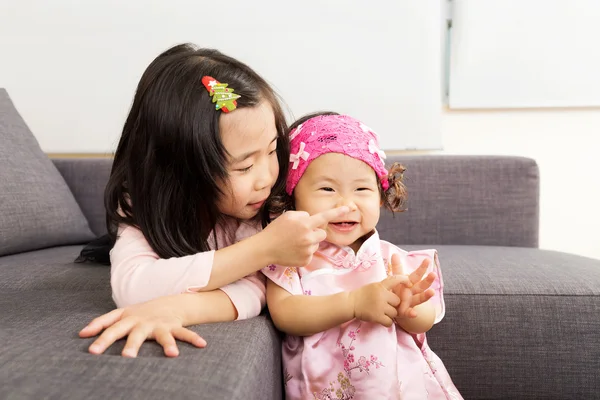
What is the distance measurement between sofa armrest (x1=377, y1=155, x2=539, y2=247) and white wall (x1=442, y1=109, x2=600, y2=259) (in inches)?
24.4

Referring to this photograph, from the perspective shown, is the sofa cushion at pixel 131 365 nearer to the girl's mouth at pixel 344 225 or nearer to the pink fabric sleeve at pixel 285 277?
the pink fabric sleeve at pixel 285 277

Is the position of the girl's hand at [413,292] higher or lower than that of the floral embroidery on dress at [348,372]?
higher

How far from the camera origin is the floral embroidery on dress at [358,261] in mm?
1158

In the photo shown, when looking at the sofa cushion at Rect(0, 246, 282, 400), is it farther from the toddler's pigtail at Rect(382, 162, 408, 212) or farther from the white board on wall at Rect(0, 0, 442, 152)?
the white board on wall at Rect(0, 0, 442, 152)

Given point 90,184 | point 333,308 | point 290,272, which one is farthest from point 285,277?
point 90,184

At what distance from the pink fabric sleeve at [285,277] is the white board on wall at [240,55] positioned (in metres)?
1.51

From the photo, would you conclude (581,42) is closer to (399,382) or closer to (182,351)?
(399,382)

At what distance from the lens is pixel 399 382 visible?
3.44 ft

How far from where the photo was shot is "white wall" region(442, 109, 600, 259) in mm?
2635

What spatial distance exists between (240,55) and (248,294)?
170 cm

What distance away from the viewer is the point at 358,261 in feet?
3.81

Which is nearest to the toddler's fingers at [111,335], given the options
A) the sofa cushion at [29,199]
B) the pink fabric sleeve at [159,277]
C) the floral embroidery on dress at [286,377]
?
the pink fabric sleeve at [159,277]

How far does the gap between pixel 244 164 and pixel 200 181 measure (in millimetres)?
99

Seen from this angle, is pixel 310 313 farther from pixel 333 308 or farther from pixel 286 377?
pixel 286 377
